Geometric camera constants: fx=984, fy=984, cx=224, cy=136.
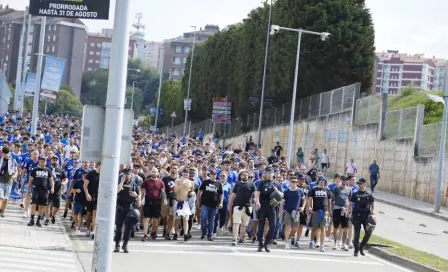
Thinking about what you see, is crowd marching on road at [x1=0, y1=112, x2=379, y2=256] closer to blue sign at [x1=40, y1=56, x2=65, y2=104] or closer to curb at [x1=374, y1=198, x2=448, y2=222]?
blue sign at [x1=40, y1=56, x2=65, y2=104]

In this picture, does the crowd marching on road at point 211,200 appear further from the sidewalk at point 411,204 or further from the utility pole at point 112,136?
the sidewalk at point 411,204

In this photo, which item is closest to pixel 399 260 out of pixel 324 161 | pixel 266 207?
pixel 266 207

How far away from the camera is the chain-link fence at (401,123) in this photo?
45.6 meters

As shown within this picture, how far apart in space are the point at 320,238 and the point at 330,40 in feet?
124

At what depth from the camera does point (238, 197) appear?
23.4 metres

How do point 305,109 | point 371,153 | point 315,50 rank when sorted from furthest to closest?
1. point 305,109
2. point 315,50
3. point 371,153

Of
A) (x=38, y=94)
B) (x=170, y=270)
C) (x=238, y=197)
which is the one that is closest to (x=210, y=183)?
(x=238, y=197)

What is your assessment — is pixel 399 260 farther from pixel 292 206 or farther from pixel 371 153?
pixel 371 153

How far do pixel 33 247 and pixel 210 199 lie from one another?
5604mm

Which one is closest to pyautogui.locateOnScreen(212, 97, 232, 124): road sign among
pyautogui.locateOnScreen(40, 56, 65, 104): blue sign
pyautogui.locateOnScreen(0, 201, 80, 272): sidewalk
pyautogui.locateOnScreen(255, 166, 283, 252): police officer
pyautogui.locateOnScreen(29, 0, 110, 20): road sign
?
pyautogui.locateOnScreen(40, 56, 65, 104): blue sign

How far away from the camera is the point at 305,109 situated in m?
61.2

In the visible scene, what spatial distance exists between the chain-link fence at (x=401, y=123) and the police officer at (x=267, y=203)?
2384 centimetres

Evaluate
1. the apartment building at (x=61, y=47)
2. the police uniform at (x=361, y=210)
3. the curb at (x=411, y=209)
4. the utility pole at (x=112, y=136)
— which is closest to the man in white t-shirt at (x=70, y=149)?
the police uniform at (x=361, y=210)

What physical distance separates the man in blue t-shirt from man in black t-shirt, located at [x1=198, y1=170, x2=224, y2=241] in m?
1.60
